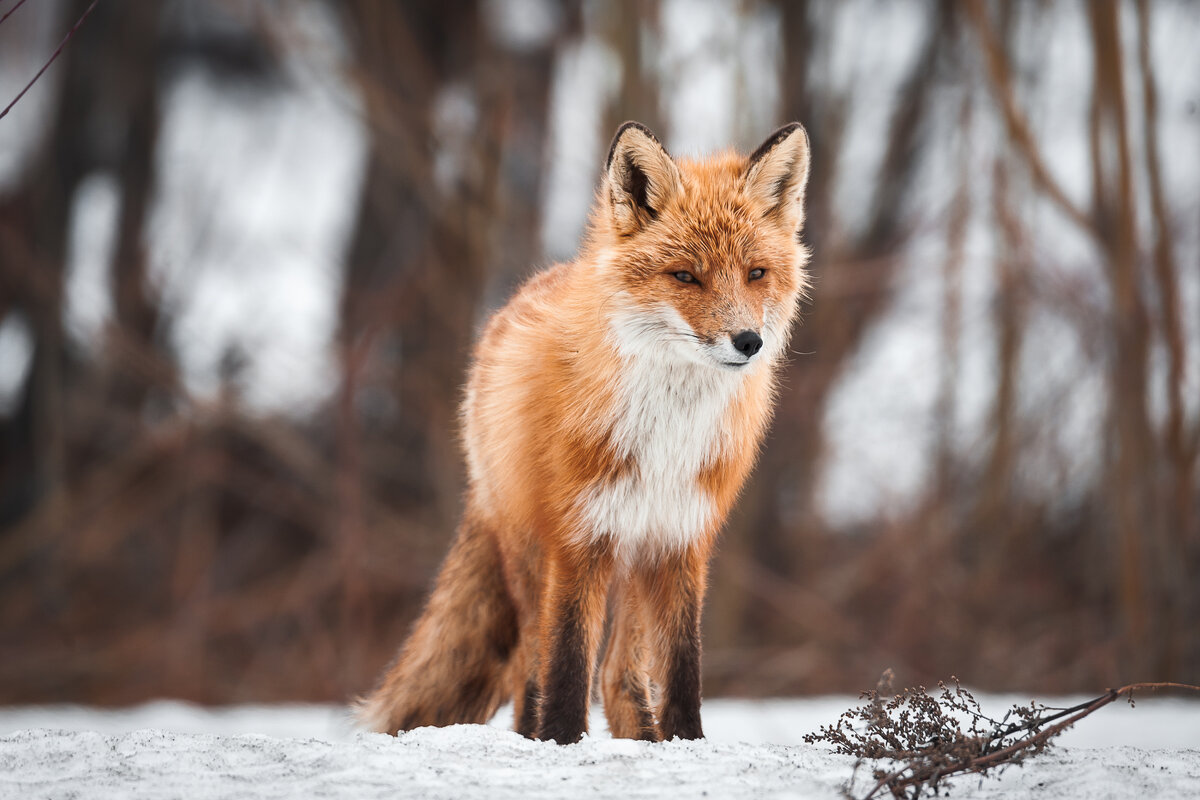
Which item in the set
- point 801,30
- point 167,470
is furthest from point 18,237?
point 801,30

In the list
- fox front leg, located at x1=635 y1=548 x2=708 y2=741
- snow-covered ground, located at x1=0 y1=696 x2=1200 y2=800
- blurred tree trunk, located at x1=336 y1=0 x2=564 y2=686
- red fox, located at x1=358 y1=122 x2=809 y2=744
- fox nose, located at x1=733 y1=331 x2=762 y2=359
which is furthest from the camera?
blurred tree trunk, located at x1=336 y1=0 x2=564 y2=686

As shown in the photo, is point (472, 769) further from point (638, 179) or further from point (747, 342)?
point (638, 179)

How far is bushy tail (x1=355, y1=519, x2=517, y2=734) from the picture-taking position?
3.26 meters

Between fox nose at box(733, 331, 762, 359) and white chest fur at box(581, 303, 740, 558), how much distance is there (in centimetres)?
23

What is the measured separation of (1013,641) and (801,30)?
5.40m

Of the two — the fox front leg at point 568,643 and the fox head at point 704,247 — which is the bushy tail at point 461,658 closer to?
the fox front leg at point 568,643

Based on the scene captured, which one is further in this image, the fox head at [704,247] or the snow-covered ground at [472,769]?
the fox head at [704,247]

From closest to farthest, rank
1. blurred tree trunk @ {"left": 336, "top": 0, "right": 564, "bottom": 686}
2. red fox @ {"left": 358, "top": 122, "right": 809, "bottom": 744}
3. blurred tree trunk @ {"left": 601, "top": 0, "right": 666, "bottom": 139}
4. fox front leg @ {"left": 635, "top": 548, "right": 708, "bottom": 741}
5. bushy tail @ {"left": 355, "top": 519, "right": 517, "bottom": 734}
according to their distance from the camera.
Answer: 1. red fox @ {"left": 358, "top": 122, "right": 809, "bottom": 744}
2. fox front leg @ {"left": 635, "top": 548, "right": 708, "bottom": 741}
3. bushy tail @ {"left": 355, "top": 519, "right": 517, "bottom": 734}
4. blurred tree trunk @ {"left": 601, "top": 0, "right": 666, "bottom": 139}
5. blurred tree trunk @ {"left": 336, "top": 0, "right": 564, "bottom": 686}

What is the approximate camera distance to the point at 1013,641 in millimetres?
8141

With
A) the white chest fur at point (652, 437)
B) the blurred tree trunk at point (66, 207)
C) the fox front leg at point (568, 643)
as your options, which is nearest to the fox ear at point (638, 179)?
the white chest fur at point (652, 437)

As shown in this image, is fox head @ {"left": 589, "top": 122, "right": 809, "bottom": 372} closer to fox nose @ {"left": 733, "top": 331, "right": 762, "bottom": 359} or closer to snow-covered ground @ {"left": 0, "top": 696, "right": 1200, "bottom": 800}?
fox nose @ {"left": 733, "top": 331, "right": 762, "bottom": 359}

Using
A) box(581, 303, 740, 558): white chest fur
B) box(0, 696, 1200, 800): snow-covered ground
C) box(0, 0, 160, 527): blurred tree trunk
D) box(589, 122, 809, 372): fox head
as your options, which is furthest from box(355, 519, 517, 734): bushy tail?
box(0, 0, 160, 527): blurred tree trunk

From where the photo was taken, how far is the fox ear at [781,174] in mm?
2859

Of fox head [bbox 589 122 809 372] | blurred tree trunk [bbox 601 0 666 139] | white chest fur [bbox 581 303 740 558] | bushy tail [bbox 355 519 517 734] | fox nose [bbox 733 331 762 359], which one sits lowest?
bushy tail [bbox 355 519 517 734]
